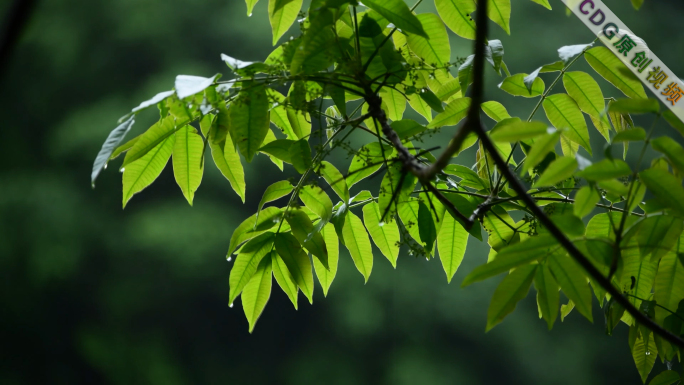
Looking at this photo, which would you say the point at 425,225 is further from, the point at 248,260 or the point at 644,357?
the point at 644,357

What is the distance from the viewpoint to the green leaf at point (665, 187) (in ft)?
1.35

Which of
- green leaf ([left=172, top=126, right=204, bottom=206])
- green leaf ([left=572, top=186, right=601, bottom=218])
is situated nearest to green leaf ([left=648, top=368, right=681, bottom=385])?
green leaf ([left=572, top=186, right=601, bottom=218])

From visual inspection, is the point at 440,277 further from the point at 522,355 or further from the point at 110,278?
the point at 110,278

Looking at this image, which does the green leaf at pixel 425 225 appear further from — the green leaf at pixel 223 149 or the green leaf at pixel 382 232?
the green leaf at pixel 223 149

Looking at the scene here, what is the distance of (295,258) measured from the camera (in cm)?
63

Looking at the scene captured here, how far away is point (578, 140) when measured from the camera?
64 centimetres

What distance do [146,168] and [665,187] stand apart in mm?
561

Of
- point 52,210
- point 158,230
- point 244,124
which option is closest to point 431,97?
point 244,124

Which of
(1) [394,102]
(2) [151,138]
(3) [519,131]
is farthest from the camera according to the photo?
(1) [394,102]

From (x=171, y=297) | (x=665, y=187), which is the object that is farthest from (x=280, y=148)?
(x=171, y=297)

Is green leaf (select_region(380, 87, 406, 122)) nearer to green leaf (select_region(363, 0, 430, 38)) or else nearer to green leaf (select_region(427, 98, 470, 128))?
green leaf (select_region(427, 98, 470, 128))

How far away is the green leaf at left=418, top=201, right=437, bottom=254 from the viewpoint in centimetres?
58

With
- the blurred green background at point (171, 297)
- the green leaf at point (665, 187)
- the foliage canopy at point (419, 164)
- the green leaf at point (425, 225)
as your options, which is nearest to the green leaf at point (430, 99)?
the foliage canopy at point (419, 164)

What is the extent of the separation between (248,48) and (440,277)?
156 centimetres
